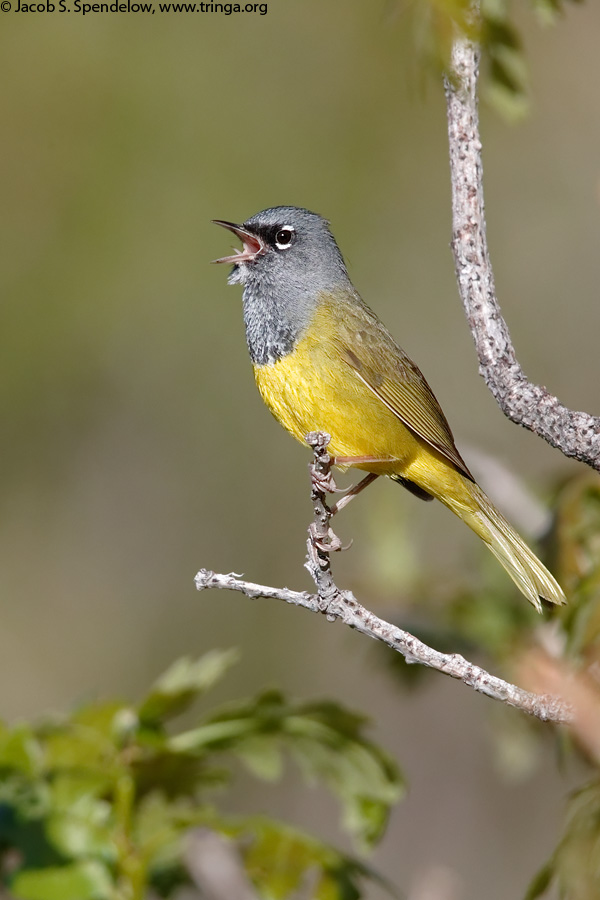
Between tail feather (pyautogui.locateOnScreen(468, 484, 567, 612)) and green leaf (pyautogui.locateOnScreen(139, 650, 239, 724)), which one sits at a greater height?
tail feather (pyautogui.locateOnScreen(468, 484, 567, 612))

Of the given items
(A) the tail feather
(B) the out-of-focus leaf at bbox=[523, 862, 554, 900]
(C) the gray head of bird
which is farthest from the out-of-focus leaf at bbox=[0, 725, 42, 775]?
(C) the gray head of bird

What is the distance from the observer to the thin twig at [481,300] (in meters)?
1.89

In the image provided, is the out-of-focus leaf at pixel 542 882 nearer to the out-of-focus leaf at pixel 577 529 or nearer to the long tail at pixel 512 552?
the out-of-focus leaf at pixel 577 529

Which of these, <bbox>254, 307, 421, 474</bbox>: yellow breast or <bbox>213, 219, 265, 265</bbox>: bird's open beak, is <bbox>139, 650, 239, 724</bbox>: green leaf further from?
<bbox>213, 219, 265, 265</bbox>: bird's open beak

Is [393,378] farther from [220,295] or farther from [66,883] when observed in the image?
[220,295]

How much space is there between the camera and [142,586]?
674 cm

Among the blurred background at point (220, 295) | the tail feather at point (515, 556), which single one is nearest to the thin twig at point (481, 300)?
the tail feather at point (515, 556)

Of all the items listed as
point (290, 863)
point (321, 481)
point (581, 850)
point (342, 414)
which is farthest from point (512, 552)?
point (581, 850)

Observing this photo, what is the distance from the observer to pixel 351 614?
2.09 metres

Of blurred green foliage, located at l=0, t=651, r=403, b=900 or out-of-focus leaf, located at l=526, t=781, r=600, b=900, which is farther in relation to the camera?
blurred green foliage, located at l=0, t=651, r=403, b=900

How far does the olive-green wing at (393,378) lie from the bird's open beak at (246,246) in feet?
1.40

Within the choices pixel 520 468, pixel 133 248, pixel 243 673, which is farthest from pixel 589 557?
pixel 133 248

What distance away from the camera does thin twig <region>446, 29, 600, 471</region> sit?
1.89 meters

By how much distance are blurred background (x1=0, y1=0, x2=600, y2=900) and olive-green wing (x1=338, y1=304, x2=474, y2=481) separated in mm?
1969
